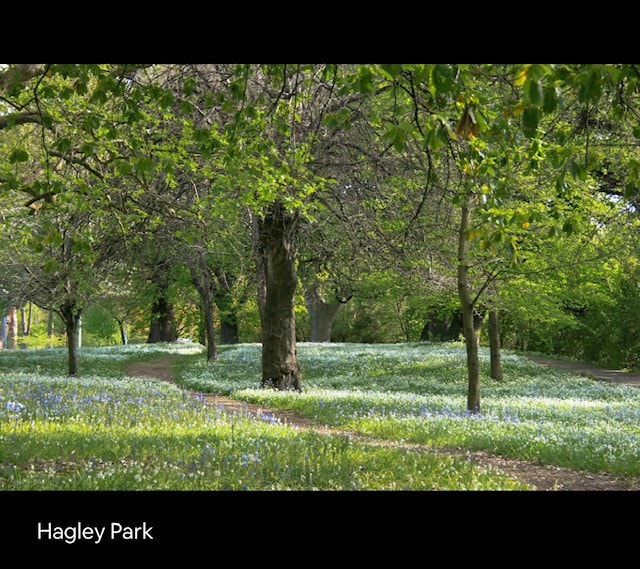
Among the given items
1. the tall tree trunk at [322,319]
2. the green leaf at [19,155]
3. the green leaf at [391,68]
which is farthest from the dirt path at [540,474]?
the tall tree trunk at [322,319]

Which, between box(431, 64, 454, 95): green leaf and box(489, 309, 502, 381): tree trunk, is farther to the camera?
box(489, 309, 502, 381): tree trunk

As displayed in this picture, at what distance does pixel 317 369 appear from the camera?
26.2 metres

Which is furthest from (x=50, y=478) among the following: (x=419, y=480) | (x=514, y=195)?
(x=514, y=195)

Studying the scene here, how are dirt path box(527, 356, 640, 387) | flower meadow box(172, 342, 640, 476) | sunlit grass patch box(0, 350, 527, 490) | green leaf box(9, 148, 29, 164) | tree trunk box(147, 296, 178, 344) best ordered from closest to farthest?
1. sunlit grass patch box(0, 350, 527, 490)
2. green leaf box(9, 148, 29, 164)
3. flower meadow box(172, 342, 640, 476)
4. dirt path box(527, 356, 640, 387)
5. tree trunk box(147, 296, 178, 344)

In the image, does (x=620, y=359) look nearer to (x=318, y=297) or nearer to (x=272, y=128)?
(x=318, y=297)

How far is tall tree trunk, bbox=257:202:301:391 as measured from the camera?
17.3m

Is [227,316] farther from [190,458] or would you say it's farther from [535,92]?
[535,92]

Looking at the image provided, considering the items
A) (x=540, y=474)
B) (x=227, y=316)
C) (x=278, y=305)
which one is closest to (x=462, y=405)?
(x=278, y=305)

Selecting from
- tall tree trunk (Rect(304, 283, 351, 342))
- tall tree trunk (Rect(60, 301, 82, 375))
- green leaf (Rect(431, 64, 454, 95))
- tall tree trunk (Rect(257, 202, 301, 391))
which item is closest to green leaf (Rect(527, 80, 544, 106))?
green leaf (Rect(431, 64, 454, 95))

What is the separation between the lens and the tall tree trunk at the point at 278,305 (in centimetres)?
1734

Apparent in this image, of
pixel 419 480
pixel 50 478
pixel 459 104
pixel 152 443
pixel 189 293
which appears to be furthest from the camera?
pixel 189 293

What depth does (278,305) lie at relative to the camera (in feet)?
57.8

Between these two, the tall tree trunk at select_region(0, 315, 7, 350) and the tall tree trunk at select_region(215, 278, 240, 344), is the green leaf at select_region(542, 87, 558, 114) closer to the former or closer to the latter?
the tall tree trunk at select_region(215, 278, 240, 344)

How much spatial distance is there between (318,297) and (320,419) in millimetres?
27417
